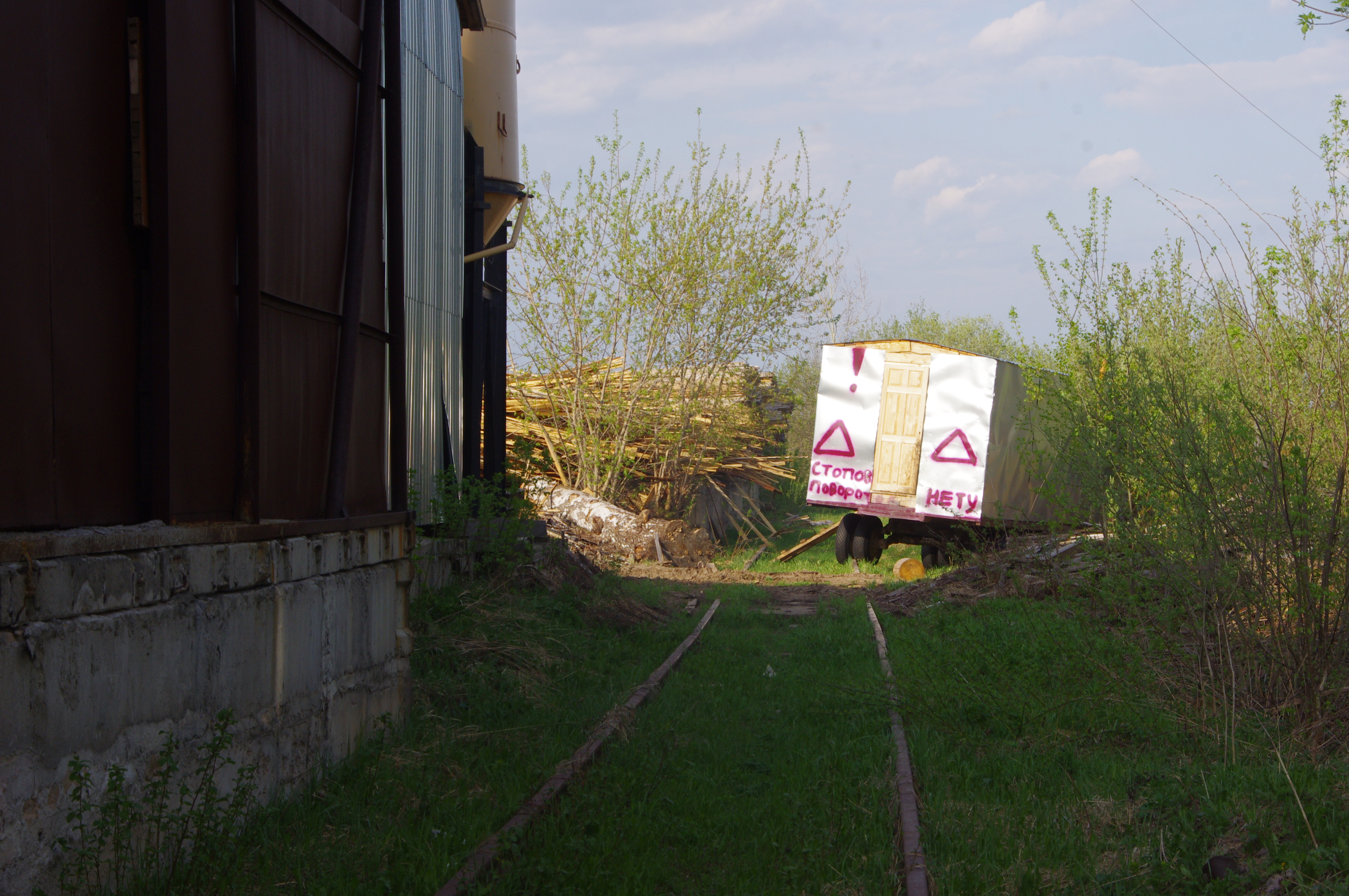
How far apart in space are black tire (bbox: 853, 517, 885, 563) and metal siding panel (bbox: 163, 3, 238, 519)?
48.3 ft

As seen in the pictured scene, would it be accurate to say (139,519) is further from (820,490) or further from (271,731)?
(820,490)

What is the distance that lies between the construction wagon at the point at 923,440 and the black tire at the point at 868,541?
20.5 inches

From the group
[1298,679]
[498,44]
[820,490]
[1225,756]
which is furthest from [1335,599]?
[820,490]

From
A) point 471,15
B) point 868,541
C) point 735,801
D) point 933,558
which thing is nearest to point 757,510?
point 868,541

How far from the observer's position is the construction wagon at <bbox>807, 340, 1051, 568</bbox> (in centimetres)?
1644

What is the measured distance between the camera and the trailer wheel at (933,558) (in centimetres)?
1830

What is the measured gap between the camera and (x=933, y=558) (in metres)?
18.4

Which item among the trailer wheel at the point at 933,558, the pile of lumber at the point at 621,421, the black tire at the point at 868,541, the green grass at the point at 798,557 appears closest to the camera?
the green grass at the point at 798,557

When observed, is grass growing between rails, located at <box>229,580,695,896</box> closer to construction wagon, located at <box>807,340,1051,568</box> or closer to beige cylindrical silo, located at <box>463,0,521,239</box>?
beige cylindrical silo, located at <box>463,0,521,239</box>

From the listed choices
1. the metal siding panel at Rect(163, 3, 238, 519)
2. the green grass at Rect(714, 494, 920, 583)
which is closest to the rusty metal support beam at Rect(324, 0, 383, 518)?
the metal siding panel at Rect(163, 3, 238, 519)

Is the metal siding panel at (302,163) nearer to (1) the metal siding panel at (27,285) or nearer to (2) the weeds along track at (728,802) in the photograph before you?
(1) the metal siding panel at (27,285)

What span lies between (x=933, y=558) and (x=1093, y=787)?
529 inches

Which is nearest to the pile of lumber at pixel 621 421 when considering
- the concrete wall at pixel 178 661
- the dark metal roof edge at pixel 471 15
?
the dark metal roof edge at pixel 471 15

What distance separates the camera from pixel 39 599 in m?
3.44
